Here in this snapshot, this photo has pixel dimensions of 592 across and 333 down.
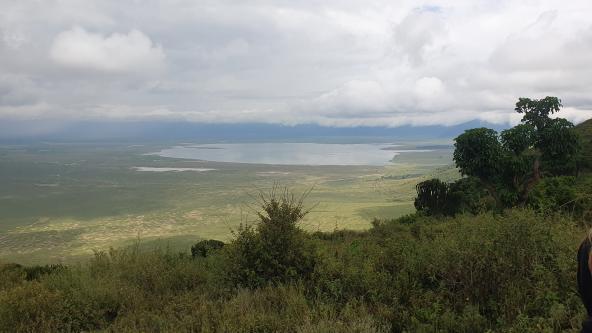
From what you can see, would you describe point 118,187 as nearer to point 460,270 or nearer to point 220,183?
point 220,183

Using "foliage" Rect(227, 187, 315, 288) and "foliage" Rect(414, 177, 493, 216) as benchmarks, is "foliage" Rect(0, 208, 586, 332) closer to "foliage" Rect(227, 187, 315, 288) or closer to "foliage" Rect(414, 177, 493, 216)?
"foliage" Rect(227, 187, 315, 288)

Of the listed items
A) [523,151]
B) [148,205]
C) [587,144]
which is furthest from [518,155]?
[148,205]

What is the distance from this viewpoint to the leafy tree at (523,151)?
1192 inches

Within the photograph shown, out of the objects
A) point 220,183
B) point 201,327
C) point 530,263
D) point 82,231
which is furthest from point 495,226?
point 220,183

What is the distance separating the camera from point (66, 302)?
6098 millimetres

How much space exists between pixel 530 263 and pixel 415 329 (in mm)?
2120

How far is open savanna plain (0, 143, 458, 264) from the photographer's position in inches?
2621

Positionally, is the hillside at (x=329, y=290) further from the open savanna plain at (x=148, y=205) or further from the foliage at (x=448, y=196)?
the foliage at (x=448, y=196)

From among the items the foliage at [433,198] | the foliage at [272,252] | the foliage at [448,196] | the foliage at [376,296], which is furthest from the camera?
the foliage at [433,198]

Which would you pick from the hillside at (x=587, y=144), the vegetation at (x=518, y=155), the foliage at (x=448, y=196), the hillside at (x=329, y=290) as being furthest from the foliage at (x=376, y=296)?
the hillside at (x=587, y=144)

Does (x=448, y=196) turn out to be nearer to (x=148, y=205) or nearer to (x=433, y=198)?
(x=433, y=198)

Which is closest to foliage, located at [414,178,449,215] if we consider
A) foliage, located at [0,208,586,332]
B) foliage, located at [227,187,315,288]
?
foliage, located at [227,187,315,288]

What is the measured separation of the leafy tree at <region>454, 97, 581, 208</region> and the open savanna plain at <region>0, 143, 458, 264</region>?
1695 centimetres

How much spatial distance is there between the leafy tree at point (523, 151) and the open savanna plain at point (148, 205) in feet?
55.6
